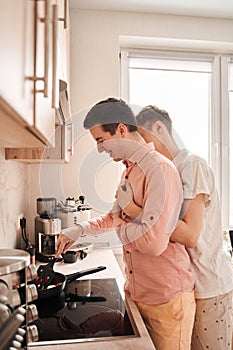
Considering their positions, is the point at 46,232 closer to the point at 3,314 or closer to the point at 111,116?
the point at 111,116

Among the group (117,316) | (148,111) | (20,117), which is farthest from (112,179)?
(20,117)

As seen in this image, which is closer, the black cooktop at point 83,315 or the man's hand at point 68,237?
the black cooktop at point 83,315

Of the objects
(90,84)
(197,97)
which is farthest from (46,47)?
(197,97)

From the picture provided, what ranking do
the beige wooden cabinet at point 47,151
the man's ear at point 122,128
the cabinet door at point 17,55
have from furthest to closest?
1. the beige wooden cabinet at point 47,151
2. the man's ear at point 122,128
3. the cabinet door at point 17,55

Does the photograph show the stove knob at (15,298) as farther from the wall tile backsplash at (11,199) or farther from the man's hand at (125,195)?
the wall tile backsplash at (11,199)

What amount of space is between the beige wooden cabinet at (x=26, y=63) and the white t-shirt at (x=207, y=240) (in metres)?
0.82

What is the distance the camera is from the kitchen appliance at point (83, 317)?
1.11m

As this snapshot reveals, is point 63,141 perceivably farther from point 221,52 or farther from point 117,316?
point 221,52

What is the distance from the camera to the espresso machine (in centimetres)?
208

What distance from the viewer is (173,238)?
133cm

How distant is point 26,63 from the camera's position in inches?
21.9

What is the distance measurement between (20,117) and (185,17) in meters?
2.56

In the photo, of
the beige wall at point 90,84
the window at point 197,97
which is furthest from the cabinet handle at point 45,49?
the window at point 197,97

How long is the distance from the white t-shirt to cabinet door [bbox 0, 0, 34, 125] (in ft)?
3.13
